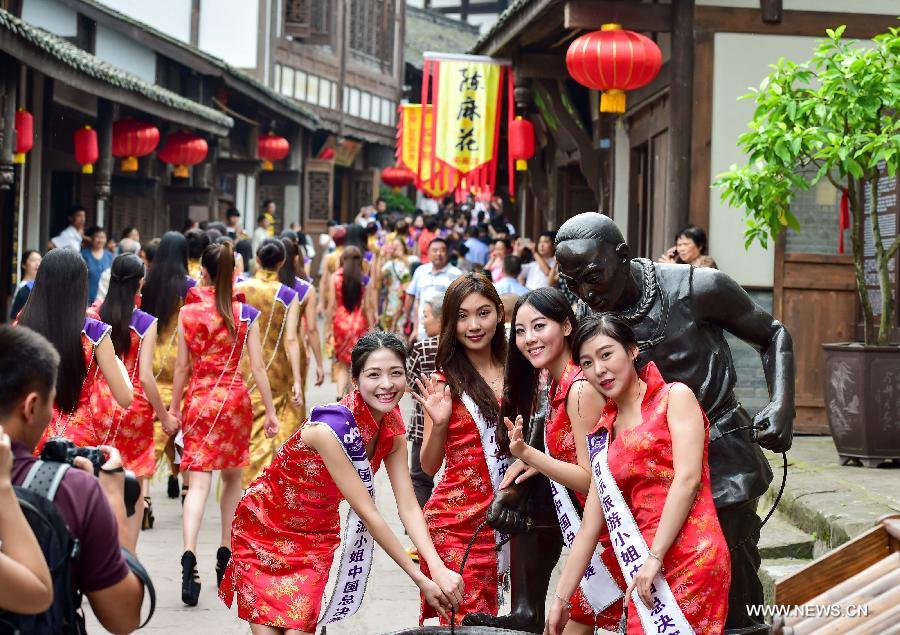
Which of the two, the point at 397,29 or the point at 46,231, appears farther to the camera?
the point at 397,29

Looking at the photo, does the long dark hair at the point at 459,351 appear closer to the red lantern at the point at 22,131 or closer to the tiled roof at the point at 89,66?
the tiled roof at the point at 89,66

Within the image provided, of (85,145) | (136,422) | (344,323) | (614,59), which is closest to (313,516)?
(136,422)

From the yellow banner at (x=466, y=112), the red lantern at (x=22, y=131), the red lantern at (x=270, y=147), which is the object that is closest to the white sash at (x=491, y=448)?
the red lantern at (x=22, y=131)

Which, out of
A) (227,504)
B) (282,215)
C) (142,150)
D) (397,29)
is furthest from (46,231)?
(397,29)

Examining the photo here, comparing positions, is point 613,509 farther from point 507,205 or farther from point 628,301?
point 507,205

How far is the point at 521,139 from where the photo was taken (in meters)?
16.5

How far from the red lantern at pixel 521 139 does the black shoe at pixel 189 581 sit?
10.5 meters

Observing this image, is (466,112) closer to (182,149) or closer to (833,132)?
(182,149)

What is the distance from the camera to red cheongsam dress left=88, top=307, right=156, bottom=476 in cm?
693

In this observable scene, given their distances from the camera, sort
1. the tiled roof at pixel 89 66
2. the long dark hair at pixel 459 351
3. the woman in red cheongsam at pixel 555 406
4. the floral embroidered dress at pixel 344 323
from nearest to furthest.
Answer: the woman in red cheongsam at pixel 555 406 < the long dark hair at pixel 459 351 < the tiled roof at pixel 89 66 < the floral embroidered dress at pixel 344 323

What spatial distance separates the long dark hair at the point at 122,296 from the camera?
6.77m

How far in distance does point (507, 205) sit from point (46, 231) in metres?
12.1

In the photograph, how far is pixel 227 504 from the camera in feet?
24.3

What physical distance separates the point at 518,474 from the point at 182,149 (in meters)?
15.5
